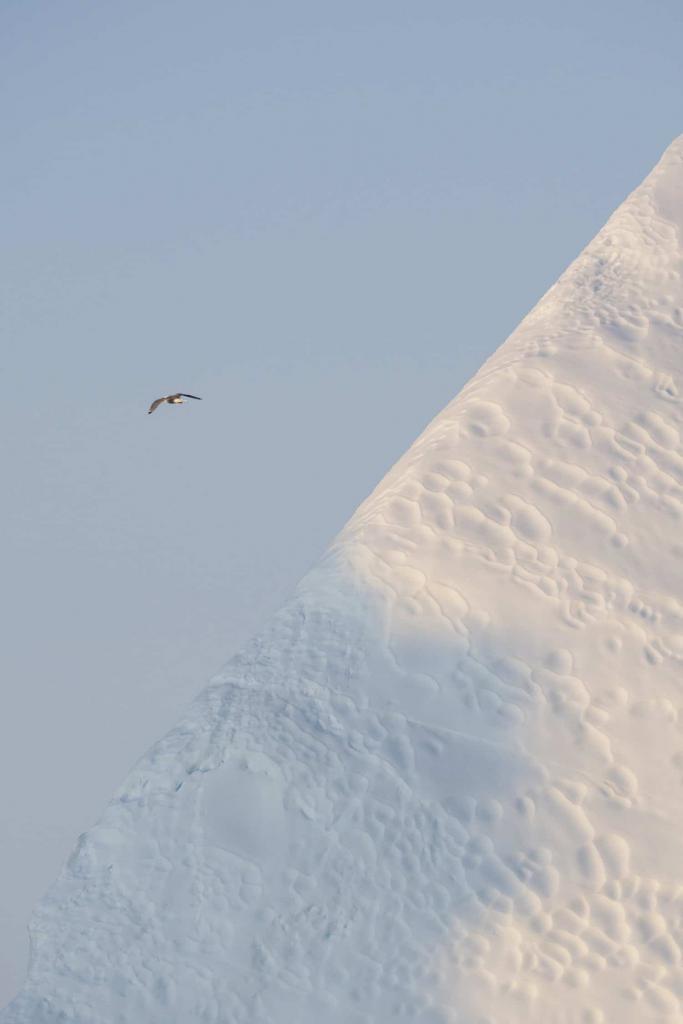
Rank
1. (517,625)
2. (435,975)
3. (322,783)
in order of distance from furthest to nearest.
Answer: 1. (517,625)
2. (322,783)
3. (435,975)

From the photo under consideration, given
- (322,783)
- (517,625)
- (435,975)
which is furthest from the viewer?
(517,625)

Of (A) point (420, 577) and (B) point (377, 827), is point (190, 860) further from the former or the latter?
(A) point (420, 577)

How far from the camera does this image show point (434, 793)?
10.6 feet

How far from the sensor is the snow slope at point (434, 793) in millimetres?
3072

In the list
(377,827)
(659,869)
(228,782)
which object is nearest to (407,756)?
(377,827)

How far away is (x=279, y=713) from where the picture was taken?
3371 millimetres

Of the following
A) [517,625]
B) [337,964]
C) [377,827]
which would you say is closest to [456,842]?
[377,827]

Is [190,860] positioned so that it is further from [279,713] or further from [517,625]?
[517,625]

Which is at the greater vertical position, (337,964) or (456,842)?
(456,842)

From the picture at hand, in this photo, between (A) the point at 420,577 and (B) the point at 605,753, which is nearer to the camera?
(B) the point at 605,753

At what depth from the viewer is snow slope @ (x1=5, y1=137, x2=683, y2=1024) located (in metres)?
3.07

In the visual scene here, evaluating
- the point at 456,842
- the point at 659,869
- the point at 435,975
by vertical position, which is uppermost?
the point at 659,869

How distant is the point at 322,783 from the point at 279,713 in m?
0.23

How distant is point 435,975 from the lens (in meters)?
3.05
